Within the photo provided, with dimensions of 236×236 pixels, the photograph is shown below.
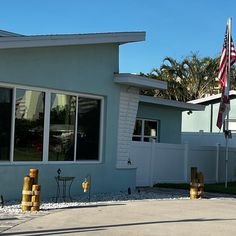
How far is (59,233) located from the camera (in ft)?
27.9

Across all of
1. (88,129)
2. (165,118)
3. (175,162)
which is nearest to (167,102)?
(165,118)

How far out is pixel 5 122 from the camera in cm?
1226

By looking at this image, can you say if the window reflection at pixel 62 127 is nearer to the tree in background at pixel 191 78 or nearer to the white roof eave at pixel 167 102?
the white roof eave at pixel 167 102

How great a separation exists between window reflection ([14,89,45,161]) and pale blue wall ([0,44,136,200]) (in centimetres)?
26

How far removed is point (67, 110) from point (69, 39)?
1.89 meters

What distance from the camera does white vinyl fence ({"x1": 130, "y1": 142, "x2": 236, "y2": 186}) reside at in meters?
17.7

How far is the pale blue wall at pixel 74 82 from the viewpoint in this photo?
12.2 m

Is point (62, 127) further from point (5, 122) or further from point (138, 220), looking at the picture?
point (138, 220)

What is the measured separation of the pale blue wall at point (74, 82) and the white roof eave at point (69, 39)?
38 cm

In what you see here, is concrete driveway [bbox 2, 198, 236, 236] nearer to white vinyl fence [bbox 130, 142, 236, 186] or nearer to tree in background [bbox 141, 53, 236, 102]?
white vinyl fence [bbox 130, 142, 236, 186]

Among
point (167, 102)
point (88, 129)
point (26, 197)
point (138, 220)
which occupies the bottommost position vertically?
point (138, 220)

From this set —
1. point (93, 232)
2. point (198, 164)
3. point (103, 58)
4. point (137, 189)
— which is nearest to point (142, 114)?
point (198, 164)

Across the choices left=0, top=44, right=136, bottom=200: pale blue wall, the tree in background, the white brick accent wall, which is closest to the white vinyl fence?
the white brick accent wall

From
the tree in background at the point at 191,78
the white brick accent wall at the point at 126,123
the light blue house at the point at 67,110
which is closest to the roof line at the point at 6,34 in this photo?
the light blue house at the point at 67,110
